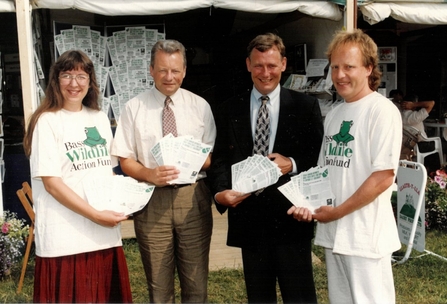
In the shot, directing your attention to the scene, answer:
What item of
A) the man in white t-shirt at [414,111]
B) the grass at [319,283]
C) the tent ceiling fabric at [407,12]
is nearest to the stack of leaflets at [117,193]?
the grass at [319,283]

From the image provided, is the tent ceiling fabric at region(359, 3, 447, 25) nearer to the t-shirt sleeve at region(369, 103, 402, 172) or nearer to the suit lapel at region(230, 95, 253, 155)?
the suit lapel at region(230, 95, 253, 155)

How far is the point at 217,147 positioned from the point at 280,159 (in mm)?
448

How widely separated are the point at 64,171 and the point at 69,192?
0.13 metres

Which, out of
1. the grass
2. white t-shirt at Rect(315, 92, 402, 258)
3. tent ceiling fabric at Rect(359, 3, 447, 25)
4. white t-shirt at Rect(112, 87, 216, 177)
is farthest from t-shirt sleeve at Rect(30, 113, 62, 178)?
tent ceiling fabric at Rect(359, 3, 447, 25)

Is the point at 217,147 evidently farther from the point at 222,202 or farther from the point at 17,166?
the point at 17,166

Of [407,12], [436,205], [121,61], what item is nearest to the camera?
[407,12]

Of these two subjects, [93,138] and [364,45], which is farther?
[93,138]

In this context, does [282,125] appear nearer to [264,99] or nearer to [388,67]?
[264,99]

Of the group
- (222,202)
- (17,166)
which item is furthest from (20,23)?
(222,202)

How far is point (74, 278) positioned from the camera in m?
2.61

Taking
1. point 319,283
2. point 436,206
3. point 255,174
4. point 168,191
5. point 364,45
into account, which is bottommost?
point 319,283

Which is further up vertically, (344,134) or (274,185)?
(344,134)

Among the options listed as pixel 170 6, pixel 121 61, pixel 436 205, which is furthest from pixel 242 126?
pixel 436 205

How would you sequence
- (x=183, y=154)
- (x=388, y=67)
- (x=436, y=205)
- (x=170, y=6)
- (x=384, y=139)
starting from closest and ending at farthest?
(x=384, y=139)
(x=183, y=154)
(x=170, y=6)
(x=436, y=205)
(x=388, y=67)
